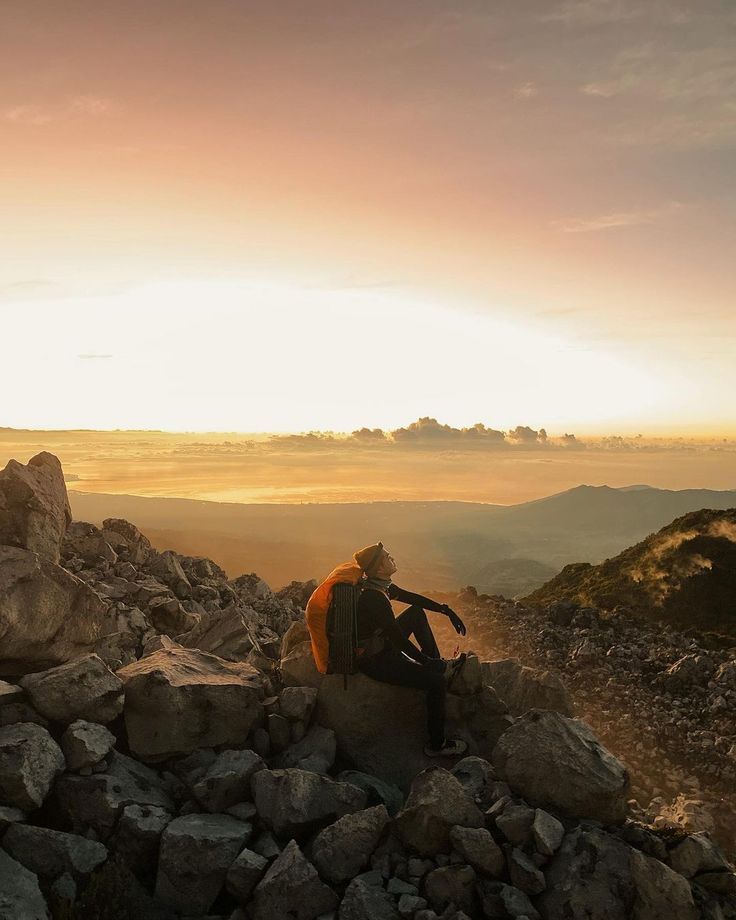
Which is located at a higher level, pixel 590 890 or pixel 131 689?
pixel 131 689

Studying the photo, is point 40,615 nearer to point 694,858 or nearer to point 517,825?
point 517,825

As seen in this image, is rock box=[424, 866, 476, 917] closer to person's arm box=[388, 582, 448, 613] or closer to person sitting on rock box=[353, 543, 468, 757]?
person sitting on rock box=[353, 543, 468, 757]

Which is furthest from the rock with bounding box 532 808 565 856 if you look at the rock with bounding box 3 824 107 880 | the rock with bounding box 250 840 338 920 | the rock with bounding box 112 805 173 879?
the rock with bounding box 3 824 107 880

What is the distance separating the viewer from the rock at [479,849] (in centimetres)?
872

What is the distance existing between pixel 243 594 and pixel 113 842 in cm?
1768

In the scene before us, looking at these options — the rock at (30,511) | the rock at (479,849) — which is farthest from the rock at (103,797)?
the rock at (30,511)

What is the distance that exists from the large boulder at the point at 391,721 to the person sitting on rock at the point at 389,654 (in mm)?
466

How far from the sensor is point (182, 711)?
11.0 metres

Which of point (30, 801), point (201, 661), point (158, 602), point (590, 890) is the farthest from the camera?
point (158, 602)

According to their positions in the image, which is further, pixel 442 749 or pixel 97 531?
pixel 97 531

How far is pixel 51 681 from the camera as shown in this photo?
10.8m

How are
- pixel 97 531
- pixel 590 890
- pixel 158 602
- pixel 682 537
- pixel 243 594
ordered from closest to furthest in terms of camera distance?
pixel 590 890 < pixel 158 602 < pixel 97 531 < pixel 243 594 < pixel 682 537

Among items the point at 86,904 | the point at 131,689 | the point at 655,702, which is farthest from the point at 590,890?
the point at 655,702

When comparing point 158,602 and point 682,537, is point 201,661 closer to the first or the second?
point 158,602
